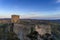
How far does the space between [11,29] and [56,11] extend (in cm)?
86

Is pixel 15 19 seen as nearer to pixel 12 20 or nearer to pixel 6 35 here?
pixel 12 20

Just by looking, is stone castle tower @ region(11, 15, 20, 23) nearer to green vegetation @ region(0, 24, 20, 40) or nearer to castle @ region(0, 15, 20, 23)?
castle @ region(0, 15, 20, 23)

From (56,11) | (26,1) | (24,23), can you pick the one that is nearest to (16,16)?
(24,23)

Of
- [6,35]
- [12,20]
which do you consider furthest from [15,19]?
[6,35]

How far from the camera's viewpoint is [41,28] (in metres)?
2.05

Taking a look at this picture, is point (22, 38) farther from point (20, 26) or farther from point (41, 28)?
point (41, 28)

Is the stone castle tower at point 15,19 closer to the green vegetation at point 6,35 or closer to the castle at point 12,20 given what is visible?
the castle at point 12,20

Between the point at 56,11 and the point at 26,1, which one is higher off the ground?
the point at 26,1

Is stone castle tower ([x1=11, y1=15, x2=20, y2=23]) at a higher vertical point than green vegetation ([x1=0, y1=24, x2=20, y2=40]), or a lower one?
higher

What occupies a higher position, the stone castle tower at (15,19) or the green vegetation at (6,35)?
the stone castle tower at (15,19)

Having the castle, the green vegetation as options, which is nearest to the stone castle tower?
the castle

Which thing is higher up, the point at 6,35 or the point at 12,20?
the point at 12,20

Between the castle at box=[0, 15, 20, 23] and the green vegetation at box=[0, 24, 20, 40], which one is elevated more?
the castle at box=[0, 15, 20, 23]

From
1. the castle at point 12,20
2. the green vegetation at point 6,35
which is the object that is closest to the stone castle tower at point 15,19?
the castle at point 12,20
